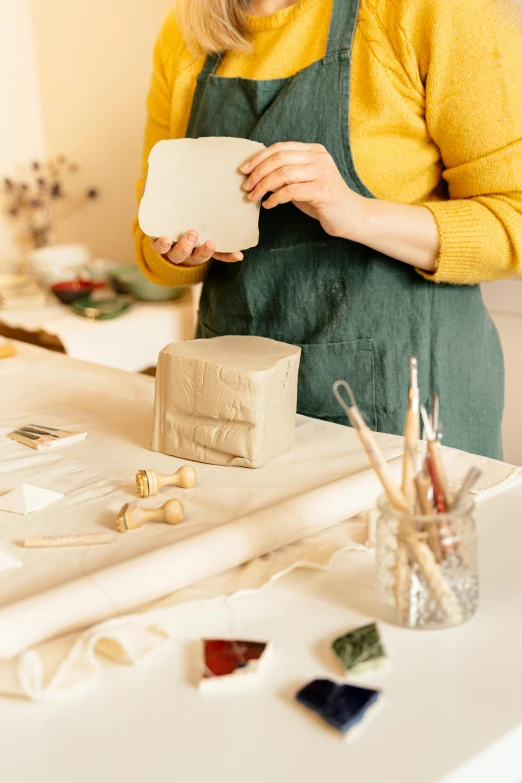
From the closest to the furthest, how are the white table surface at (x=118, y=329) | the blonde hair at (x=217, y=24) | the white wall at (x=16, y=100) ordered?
the blonde hair at (x=217, y=24) < the white table surface at (x=118, y=329) < the white wall at (x=16, y=100)

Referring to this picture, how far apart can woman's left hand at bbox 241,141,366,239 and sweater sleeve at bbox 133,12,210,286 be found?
0.34m

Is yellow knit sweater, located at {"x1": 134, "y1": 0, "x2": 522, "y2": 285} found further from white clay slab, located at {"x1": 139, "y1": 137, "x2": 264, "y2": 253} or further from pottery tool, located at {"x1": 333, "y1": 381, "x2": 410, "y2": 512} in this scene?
pottery tool, located at {"x1": 333, "y1": 381, "x2": 410, "y2": 512}

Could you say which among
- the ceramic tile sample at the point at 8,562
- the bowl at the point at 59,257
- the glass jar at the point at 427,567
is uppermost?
the glass jar at the point at 427,567

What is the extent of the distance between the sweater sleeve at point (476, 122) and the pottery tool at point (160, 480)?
469 mm

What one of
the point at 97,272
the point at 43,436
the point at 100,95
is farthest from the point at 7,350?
the point at 100,95

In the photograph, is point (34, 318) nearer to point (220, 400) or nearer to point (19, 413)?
point (19, 413)

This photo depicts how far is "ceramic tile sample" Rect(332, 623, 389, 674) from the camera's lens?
61 centimetres

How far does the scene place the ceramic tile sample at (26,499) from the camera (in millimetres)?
877

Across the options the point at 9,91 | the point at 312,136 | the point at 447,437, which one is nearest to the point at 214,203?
the point at 312,136

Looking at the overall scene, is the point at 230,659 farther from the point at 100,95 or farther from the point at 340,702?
the point at 100,95

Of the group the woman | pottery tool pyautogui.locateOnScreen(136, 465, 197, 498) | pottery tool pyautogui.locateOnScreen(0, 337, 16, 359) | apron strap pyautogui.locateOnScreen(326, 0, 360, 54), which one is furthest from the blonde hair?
pottery tool pyautogui.locateOnScreen(136, 465, 197, 498)

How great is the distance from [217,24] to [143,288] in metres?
1.18

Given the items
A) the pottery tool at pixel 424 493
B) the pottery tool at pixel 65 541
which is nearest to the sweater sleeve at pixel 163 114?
the pottery tool at pixel 65 541

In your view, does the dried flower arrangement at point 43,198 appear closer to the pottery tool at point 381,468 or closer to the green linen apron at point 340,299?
the green linen apron at point 340,299
